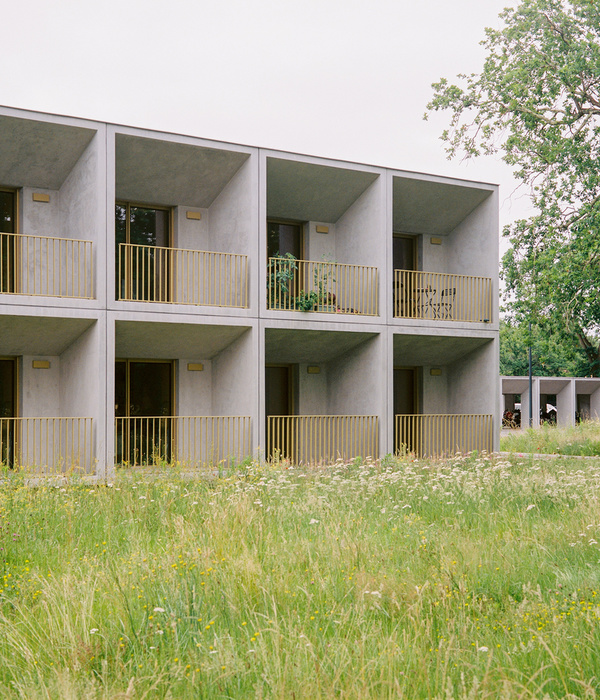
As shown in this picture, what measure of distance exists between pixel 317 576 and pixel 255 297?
10064 millimetres

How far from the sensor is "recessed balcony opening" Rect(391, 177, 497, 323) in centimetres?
1844

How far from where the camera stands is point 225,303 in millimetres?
15781

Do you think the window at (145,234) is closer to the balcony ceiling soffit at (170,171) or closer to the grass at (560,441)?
the balcony ceiling soffit at (170,171)

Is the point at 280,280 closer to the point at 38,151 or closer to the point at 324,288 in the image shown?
the point at 324,288

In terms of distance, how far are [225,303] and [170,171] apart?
9.92 ft

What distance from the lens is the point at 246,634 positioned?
4.68m

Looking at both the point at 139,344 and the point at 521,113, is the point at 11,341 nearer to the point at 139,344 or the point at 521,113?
the point at 139,344

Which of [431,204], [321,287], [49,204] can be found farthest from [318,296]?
[49,204]

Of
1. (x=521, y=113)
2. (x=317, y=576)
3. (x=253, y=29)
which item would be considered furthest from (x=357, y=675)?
(x=253, y=29)

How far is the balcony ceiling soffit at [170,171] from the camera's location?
14.8m

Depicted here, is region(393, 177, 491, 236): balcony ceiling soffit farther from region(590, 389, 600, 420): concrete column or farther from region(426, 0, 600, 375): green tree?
region(590, 389, 600, 420): concrete column

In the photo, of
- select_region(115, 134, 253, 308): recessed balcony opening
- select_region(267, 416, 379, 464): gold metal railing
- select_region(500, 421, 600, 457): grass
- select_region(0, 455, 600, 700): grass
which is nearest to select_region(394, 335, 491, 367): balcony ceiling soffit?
select_region(267, 416, 379, 464): gold metal railing

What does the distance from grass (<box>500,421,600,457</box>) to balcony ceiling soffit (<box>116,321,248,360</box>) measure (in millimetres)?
9651

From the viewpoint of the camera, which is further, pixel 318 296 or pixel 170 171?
pixel 318 296
